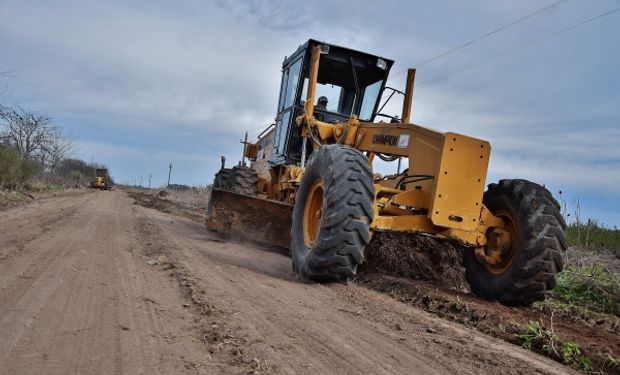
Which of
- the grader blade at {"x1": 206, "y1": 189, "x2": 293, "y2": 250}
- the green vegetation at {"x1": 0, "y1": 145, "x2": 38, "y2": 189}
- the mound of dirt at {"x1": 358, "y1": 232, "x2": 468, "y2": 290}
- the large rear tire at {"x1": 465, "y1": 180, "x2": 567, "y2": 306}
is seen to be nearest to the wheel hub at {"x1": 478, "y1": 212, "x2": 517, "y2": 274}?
the large rear tire at {"x1": 465, "y1": 180, "x2": 567, "y2": 306}

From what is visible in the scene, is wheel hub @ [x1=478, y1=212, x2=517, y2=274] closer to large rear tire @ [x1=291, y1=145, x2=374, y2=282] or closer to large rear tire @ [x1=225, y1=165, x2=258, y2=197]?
large rear tire @ [x1=291, y1=145, x2=374, y2=282]

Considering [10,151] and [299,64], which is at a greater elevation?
[299,64]

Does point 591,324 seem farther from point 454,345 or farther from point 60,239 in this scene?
point 60,239

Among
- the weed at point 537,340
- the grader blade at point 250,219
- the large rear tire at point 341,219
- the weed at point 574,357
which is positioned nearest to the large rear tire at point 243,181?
the grader blade at point 250,219

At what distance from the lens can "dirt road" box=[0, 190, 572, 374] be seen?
2.87 m

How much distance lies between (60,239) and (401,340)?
518 centimetres

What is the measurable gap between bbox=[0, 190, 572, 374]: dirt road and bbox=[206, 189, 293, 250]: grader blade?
2.62 metres

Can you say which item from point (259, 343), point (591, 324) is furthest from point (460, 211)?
point (259, 343)

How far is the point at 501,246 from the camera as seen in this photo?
6.17 metres

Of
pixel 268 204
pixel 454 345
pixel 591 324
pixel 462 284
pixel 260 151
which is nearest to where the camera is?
pixel 454 345

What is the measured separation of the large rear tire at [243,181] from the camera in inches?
404

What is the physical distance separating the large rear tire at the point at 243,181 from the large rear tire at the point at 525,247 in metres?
5.20

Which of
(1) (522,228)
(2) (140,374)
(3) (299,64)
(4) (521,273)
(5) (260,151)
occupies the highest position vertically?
(3) (299,64)

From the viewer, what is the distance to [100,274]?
4.84 m
